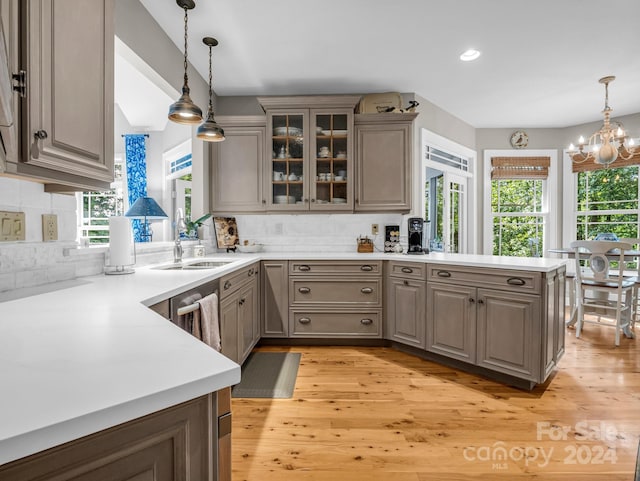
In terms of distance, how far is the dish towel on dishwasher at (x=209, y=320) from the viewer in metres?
1.75

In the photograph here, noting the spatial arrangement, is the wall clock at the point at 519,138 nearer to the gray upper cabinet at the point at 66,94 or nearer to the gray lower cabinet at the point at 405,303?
the gray lower cabinet at the point at 405,303

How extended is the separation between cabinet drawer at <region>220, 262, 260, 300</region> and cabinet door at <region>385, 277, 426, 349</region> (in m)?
1.28

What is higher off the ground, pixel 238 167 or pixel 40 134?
pixel 238 167

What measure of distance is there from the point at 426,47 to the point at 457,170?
2.11 meters

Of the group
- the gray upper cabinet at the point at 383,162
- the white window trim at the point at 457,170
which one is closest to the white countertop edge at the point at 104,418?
the gray upper cabinet at the point at 383,162

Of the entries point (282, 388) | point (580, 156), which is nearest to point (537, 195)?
point (580, 156)

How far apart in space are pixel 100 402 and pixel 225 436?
0.30 metres

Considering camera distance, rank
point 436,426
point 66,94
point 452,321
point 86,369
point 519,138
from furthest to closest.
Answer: point 519,138 → point 452,321 → point 436,426 → point 66,94 → point 86,369

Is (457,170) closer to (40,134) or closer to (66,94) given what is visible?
(66,94)

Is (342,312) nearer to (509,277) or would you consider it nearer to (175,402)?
(509,277)

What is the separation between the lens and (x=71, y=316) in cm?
100

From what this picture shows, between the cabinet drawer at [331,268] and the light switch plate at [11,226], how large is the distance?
2.08 metres

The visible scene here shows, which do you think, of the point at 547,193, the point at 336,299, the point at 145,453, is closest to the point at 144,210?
the point at 336,299

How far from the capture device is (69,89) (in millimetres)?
1238
